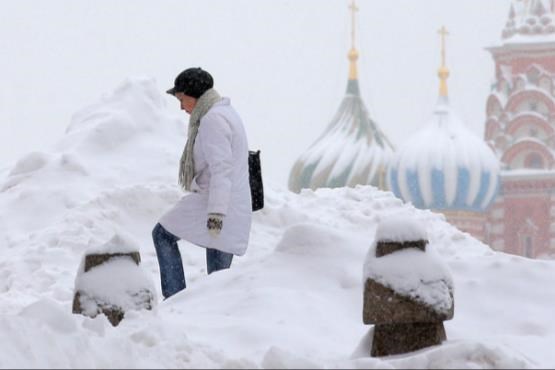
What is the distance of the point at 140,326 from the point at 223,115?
2344mm

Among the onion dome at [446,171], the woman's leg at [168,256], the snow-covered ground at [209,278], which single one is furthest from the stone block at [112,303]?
the onion dome at [446,171]

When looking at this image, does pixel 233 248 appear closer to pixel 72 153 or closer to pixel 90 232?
pixel 90 232

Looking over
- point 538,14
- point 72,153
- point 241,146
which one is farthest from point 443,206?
point 241,146

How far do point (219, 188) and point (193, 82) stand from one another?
20.9 inches

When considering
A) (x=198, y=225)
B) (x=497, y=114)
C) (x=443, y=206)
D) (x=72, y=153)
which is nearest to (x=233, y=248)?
(x=198, y=225)

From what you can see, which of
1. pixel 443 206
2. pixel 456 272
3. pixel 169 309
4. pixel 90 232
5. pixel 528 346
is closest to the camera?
pixel 528 346

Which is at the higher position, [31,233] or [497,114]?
[31,233]

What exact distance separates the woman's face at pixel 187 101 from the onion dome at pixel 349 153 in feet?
156

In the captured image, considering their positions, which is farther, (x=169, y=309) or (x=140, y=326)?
(x=169, y=309)

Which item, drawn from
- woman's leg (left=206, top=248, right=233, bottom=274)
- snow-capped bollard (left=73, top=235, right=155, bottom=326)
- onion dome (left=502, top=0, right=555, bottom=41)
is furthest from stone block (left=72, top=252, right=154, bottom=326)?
onion dome (left=502, top=0, right=555, bottom=41)

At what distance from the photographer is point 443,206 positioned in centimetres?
5022

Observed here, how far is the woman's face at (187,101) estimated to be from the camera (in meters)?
7.30

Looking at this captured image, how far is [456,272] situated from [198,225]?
4.09 feet

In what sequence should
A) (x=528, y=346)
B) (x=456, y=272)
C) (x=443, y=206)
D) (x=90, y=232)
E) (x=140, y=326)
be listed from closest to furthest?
(x=140, y=326), (x=528, y=346), (x=456, y=272), (x=90, y=232), (x=443, y=206)
